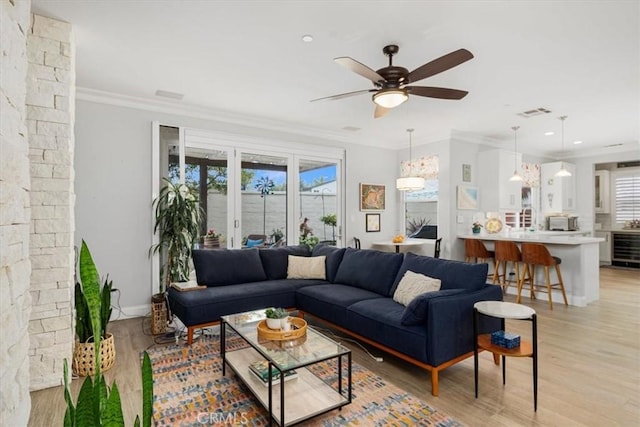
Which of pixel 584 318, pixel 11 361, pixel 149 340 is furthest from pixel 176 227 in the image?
pixel 584 318

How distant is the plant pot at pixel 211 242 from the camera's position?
15.9 feet

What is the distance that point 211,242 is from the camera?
487 centimetres

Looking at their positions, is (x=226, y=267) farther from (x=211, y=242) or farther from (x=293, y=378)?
(x=293, y=378)

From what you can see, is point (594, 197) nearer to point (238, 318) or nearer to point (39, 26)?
point (238, 318)

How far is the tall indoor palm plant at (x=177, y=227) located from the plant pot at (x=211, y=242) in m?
0.58

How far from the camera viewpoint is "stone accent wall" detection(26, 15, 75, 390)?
253 centimetres

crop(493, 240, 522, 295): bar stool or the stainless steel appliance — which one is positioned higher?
the stainless steel appliance

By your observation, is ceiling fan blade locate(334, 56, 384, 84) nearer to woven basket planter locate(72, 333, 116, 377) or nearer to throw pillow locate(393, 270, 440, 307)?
throw pillow locate(393, 270, 440, 307)

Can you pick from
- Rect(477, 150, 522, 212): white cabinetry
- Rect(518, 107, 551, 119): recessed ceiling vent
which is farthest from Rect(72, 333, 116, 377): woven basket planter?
Rect(477, 150, 522, 212): white cabinetry

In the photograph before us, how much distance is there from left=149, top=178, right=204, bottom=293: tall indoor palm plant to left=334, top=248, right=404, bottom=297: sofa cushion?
1.87 meters

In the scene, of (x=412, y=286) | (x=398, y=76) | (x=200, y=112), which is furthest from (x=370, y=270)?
(x=200, y=112)

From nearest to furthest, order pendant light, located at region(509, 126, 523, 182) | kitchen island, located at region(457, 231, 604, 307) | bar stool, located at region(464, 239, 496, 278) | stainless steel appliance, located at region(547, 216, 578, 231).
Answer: kitchen island, located at region(457, 231, 604, 307) < bar stool, located at region(464, 239, 496, 278) < pendant light, located at region(509, 126, 523, 182) < stainless steel appliance, located at region(547, 216, 578, 231)

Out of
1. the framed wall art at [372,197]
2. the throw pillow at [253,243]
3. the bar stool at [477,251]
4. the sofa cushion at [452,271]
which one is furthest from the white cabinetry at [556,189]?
the throw pillow at [253,243]

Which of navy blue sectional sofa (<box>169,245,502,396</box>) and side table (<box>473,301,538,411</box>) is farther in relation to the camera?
navy blue sectional sofa (<box>169,245,502,396</box>)
